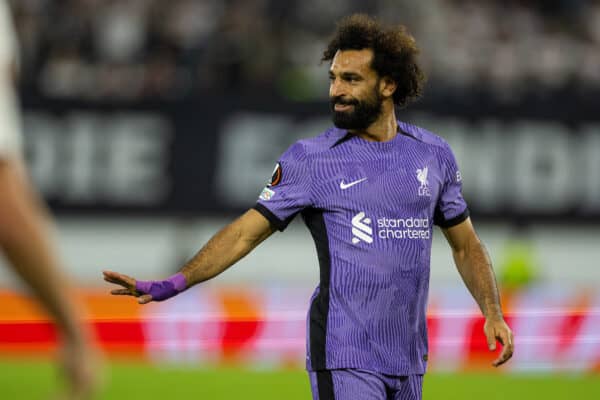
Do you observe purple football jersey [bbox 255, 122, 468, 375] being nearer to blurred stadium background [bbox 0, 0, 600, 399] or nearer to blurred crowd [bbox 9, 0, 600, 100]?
blurred stadium background [bbox 0, 0, 600, 399]

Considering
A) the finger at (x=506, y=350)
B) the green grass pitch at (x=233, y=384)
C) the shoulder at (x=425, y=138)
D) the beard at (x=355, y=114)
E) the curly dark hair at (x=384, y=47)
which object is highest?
the curly dark hair at (x=384, y=47)

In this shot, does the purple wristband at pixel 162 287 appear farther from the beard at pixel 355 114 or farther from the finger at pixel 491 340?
the finger at pixel 491 340

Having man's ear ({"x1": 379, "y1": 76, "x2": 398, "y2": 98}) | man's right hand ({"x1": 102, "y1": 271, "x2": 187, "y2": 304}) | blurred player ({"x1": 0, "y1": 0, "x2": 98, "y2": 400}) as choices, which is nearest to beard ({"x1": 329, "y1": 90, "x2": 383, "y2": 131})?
man's ear ({"x1": 379, "y1": 76, "x2": 398, "y2": 98})

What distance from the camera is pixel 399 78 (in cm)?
527

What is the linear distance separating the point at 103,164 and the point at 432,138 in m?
10.1

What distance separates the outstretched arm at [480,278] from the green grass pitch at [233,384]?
13.5ft

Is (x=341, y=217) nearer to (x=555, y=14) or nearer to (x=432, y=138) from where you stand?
(x=432, y=138)

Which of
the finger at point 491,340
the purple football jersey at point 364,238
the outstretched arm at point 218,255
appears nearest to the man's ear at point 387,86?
the purple football jersey at point 364,238

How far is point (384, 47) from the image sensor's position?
5.20m

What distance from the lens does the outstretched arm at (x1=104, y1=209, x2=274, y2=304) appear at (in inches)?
188

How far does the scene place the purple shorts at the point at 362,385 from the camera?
4.80m

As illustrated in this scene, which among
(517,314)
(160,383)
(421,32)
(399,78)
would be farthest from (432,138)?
(421,32)

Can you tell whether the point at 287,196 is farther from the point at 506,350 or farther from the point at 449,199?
the point at 506,350

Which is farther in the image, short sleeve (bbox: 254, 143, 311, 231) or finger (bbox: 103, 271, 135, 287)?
short sleeve (bbox: 254, 143, 311, 231)
